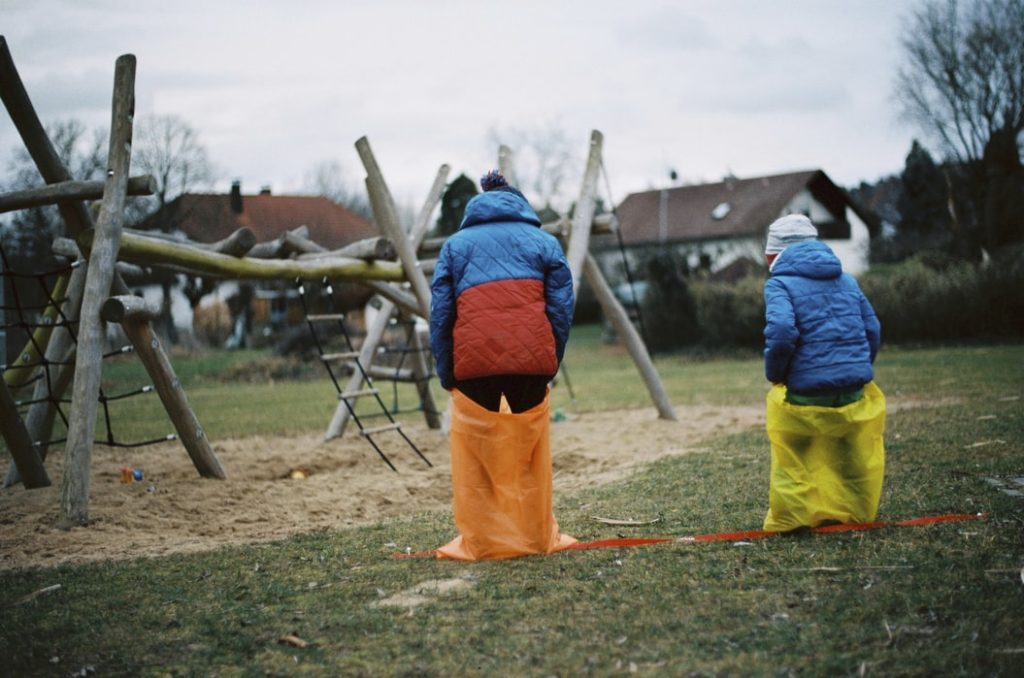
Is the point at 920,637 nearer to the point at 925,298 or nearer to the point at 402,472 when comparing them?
the point at 402,472

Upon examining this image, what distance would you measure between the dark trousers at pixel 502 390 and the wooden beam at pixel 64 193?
364cm

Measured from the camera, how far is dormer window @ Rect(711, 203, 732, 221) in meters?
48.8

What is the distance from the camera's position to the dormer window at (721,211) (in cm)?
4878

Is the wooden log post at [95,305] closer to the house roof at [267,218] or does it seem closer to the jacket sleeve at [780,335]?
the jacket sleeve at [780,335]

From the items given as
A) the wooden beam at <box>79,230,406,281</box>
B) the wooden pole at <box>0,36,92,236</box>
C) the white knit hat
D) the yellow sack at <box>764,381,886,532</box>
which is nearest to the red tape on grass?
the yellow sack at <box>764,381,886,532</box>

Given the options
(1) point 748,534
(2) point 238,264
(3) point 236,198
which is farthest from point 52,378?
(3) point 236,198

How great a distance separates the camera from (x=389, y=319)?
1187 cm

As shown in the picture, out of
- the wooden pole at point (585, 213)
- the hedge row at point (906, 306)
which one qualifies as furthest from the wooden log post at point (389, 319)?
the hedge row at point (906, 306)

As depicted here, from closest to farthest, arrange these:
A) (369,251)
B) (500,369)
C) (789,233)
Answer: (500,369)
(789,233)
(369,251)

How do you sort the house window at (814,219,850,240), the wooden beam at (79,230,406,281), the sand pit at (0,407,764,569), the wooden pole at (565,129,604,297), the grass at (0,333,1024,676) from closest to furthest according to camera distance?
the grass at (0,333,1024,676), the sand pit at (0,407,764,569), the wooden beam at (79,230,406,281), the wooden pole at (565,129,604,297), the house window at (814,219,850,240)

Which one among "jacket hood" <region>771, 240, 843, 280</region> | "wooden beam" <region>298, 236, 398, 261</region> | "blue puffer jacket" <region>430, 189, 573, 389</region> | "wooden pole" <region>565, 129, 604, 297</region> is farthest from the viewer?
"wooden pole" <region>565, 129, 604, 297</region>

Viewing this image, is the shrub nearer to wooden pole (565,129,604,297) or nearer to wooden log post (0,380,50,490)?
wooden pole (565,129,604,297)

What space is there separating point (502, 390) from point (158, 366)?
3.88m

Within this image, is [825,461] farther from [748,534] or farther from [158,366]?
[158,366]
